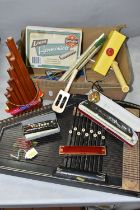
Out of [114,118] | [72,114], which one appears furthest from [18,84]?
[114,118]

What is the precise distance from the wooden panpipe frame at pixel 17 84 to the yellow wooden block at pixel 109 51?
0.77 feet

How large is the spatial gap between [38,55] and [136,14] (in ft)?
1.24

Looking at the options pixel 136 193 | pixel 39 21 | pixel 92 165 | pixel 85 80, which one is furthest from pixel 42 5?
pixel 136 193

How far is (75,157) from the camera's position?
2.91ft

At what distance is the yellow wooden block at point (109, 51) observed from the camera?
1.05m

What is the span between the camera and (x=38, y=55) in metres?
1.08

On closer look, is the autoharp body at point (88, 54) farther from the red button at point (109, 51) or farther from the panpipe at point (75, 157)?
the panpipe at point (75, 157)

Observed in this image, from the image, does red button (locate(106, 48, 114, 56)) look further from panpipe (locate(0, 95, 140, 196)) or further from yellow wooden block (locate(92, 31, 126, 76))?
panpipe (locate(0, 95, 140, 196))

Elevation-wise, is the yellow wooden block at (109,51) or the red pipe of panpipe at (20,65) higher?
the yellow wooden block at (109,51)

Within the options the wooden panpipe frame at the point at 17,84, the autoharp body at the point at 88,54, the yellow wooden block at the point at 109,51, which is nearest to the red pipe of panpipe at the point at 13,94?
the wooden panpipe frame at the point at 17,84

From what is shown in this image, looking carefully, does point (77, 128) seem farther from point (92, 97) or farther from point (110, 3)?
point (110, 3)

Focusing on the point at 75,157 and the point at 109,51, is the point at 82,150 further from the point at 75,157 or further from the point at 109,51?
the point at 109,51

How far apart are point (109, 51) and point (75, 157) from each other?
368 mm

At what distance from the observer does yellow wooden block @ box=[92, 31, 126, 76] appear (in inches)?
41.4
